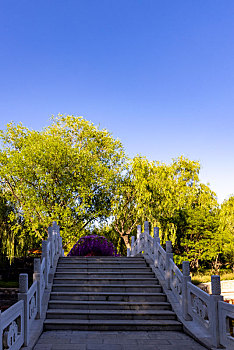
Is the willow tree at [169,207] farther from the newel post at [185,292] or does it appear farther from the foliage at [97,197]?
the newel post at [185,292]

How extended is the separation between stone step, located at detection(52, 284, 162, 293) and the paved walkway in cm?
171

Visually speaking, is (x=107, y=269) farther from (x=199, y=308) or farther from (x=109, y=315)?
(x=199, y=308)

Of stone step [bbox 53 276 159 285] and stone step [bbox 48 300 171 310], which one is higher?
stone step [bbox 53 276 159 285]

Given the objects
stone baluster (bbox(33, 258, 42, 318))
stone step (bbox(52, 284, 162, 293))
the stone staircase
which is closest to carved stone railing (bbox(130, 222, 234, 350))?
the stone staircase

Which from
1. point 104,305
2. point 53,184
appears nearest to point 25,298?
point 104,305

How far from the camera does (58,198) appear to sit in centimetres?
1864

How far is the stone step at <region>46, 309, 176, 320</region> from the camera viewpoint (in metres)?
6.54

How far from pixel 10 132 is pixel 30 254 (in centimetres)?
853

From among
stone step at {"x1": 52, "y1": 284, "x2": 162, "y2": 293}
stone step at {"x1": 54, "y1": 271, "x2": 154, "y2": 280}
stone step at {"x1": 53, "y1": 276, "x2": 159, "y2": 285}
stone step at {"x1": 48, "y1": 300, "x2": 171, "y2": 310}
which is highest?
stone step at {"x1": 54, "y1": 271, "x2": 154, "y2": 280}

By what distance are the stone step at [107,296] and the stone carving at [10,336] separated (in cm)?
290

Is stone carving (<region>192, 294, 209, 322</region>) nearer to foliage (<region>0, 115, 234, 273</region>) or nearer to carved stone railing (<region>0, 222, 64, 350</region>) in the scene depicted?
carved stone railing (<region>0, 222, 64, 350</region>)

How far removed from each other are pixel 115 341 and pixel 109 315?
113 cm

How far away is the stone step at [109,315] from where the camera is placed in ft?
21.5

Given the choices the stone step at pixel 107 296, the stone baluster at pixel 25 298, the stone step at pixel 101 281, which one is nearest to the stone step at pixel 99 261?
the stone step at pixel 101 281
